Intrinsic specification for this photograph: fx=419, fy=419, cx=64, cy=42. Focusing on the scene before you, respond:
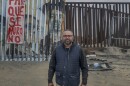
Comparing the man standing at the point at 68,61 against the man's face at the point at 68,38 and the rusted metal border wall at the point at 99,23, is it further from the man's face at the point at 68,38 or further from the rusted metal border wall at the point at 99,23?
the rusted metal border wall at the point at 99,23

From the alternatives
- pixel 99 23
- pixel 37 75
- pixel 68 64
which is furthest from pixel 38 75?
pixel 99 23

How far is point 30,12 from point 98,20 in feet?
19.0

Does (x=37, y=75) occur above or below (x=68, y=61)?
below

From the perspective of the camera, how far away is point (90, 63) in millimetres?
14320

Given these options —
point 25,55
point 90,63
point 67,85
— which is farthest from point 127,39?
point 67,85

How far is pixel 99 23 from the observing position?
19141 millimetres

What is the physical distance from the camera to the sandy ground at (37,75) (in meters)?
11.0

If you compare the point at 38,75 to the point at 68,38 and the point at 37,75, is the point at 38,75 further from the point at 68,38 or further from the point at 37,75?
the point at 68,38

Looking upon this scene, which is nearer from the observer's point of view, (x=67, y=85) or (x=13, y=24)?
(x=67, y=85)

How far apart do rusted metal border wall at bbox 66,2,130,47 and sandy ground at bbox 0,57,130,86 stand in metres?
4.43

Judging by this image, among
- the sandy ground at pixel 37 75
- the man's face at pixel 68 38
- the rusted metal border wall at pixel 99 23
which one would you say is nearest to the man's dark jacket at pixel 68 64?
the man's face at pixel 68 38

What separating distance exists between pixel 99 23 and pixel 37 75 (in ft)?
25.5

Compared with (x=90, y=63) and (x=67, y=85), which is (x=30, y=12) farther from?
(x=67, y=85)

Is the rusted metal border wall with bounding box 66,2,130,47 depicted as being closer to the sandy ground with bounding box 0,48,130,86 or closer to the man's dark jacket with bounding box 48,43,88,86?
the sandy ground with bounding box 0,48,130,86
